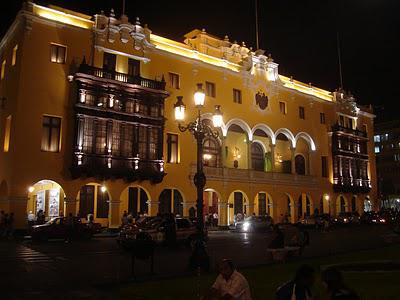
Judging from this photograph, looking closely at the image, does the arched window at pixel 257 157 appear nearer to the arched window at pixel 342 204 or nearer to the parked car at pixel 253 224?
the parked car at pixel 253 224

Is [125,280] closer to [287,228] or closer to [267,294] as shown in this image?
[267,294]

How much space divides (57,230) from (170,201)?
12727 mm

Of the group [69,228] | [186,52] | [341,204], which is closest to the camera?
[69,228]

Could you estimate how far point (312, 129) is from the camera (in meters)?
50.1

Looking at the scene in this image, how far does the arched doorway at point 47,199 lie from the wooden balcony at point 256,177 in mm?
11066

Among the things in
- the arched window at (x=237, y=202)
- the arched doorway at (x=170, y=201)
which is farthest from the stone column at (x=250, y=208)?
the arched doorway at (x=170, y=201)

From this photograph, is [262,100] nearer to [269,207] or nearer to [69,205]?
[269,207]

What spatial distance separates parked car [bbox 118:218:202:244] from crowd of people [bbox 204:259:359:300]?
1461cm

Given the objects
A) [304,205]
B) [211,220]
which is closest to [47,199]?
[211,220]

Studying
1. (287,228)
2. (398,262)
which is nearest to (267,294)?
(398,262)

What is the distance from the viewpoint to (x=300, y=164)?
164 feet

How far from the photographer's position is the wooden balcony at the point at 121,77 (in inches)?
1223

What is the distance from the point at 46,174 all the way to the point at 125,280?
746 inches

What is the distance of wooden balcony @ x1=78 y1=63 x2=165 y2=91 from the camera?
3107cm
